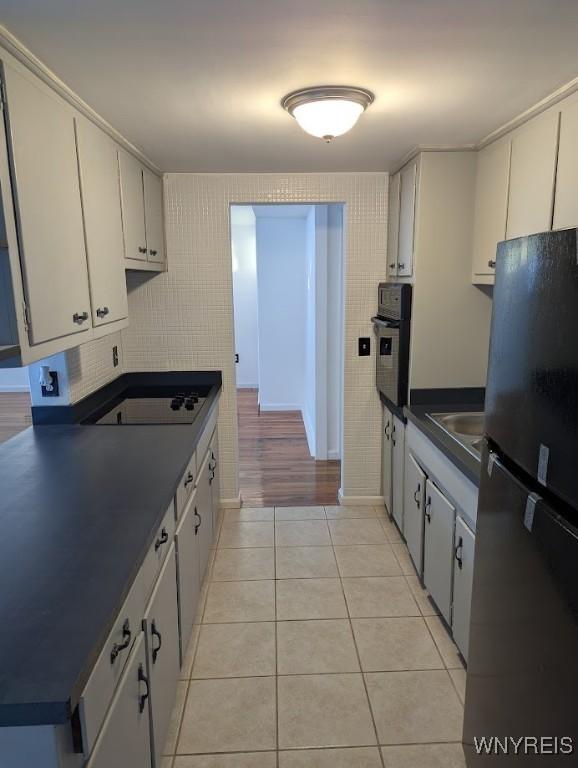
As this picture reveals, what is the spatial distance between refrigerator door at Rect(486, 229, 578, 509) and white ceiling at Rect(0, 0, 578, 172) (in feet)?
1.93

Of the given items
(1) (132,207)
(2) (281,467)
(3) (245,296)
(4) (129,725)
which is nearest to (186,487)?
(4) (129,725)

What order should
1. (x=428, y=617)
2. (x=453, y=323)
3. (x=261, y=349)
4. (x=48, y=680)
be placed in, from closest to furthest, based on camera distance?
(x=48, y=680) → (x=428, y=617) → (x=453, y=323) → (x=261, y=349)

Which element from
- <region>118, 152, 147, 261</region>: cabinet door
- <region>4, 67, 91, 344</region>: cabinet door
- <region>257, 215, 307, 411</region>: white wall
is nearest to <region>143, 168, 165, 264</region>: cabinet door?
<region>118, 152, 147, 261</region>: cabinet door

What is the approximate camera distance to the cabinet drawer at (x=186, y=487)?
2.12 metres

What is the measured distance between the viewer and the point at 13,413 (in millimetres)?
3521

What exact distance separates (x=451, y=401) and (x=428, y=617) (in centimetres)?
115

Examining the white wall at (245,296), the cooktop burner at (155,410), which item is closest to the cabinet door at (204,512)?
the cooktop burner at (155,410)

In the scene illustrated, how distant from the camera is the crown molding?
4.72 feet

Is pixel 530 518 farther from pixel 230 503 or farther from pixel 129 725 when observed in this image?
pixel 230 503

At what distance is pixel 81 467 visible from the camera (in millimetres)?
2061

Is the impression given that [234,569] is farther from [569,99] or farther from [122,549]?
[569,99]

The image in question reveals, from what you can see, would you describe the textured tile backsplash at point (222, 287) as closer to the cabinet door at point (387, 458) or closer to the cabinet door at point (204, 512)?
the cabinet door at point (387, 458)

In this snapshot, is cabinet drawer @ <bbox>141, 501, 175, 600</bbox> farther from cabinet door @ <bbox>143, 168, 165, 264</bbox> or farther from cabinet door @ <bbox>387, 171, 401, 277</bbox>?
cabinet door @ <bbox>387, 171, 401, 277</bbox>

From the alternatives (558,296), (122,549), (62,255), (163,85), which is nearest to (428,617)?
(122,549)
